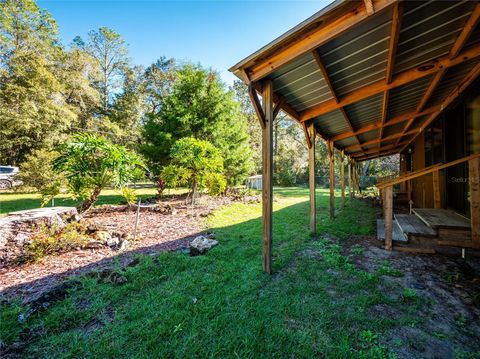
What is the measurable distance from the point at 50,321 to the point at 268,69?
379cm

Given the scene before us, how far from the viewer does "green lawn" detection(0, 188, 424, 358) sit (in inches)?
68.4

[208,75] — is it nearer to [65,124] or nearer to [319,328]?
[65,124]

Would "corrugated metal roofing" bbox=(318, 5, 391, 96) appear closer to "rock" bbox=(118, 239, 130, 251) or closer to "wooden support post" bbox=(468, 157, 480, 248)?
"wooden support post" bbox=(468, 157, 480, 248)

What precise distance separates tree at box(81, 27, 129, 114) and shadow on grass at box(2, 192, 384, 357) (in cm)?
2291

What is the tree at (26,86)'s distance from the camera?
11.6m

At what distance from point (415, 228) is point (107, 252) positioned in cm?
614

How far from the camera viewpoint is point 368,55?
2.90 m

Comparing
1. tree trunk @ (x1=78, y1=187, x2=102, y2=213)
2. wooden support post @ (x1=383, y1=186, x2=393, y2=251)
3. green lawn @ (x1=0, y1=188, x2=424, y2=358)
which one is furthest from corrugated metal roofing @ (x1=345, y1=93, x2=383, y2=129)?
tree trunk @ (x1=78, y1=187, x2=102, y2=213)

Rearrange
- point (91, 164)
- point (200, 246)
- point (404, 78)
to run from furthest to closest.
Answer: point (91, 164), point (200, 246), point (404, 78)

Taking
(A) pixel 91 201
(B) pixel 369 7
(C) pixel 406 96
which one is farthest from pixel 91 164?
(C) pixel 406 96

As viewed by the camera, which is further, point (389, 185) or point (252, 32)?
point (252, 32)

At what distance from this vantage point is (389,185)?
3918 mm

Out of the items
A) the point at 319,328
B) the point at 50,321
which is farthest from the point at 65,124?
the point at 319,328

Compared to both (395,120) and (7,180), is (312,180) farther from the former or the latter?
(7,180)
